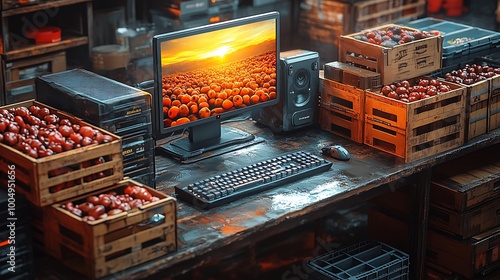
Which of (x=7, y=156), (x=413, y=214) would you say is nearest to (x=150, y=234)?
(x=7, y=156)

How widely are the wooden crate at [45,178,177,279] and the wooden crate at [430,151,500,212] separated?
1.74m

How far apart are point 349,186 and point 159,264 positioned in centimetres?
104

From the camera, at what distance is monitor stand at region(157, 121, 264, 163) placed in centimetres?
420

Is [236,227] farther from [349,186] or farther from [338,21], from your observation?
[338,21]

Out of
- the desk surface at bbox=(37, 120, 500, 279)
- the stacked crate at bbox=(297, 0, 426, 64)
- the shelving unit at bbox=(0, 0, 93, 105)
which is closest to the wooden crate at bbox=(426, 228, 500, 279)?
the desk surface at bbox=(37, 120, 500, 279)

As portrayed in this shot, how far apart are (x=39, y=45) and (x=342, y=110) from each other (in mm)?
2370

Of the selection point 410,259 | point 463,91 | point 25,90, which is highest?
point 463,91

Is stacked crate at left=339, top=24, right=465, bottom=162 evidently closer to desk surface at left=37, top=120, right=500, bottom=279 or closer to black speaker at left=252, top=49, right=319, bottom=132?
desk surface at left=37, top=120, right=500, bottom=279

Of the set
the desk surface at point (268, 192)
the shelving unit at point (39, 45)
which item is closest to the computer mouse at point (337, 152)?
the desk surface at point (268, 192)

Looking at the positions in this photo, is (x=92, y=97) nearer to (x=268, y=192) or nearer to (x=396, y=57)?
(x=268, y=192)

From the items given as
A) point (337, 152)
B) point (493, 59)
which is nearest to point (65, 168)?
point (337, 152)

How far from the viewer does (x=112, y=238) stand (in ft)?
10.3

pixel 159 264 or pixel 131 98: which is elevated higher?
pixel 131 98

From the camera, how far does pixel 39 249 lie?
3377 millimetres
